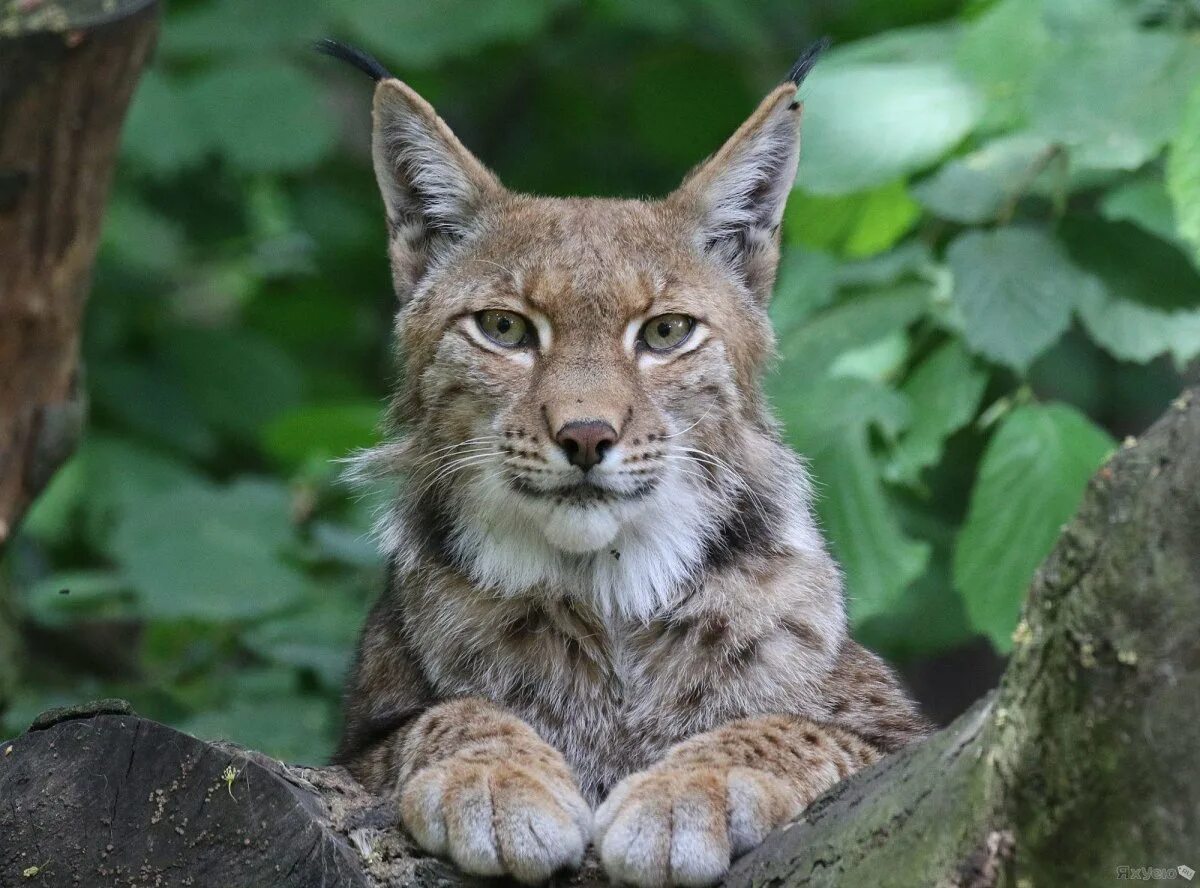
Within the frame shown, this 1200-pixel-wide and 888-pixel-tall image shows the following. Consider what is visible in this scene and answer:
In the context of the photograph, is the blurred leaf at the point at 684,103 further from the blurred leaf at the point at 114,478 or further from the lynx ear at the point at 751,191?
the lynx ear at the point at 751,191

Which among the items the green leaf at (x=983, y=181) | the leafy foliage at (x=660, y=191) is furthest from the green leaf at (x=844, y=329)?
the green leaf at (x=983, y=181)

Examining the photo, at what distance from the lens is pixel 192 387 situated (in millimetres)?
8961

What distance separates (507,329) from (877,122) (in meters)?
1.79

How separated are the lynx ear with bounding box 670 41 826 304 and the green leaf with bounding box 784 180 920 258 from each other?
3.53 ft

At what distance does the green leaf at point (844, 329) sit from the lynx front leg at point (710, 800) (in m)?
1.95

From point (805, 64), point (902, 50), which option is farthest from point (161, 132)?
point (805, 64)

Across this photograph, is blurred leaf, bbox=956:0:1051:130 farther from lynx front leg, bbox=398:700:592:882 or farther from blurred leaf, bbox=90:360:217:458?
blurred leaf, bbox=90:360:217:458

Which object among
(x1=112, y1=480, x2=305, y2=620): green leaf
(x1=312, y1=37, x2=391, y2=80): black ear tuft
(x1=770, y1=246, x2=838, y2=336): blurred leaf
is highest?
(x1=312, y1=37, x2=391, y2=80): black ear tuft

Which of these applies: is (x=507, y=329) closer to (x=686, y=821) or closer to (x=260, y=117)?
(x=686, y=821)

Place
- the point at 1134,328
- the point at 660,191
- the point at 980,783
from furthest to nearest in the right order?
the point at 660,191 < the point at 1134,328 < the point at 980,783

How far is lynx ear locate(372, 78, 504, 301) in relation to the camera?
4.97m

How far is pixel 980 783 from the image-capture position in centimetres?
262

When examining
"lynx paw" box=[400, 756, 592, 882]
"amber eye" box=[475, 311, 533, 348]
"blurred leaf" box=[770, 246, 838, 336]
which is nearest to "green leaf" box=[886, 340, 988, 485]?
"blurred leaf" box=[770, 246, 838, 336]

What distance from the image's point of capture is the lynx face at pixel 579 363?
14.1 feet
